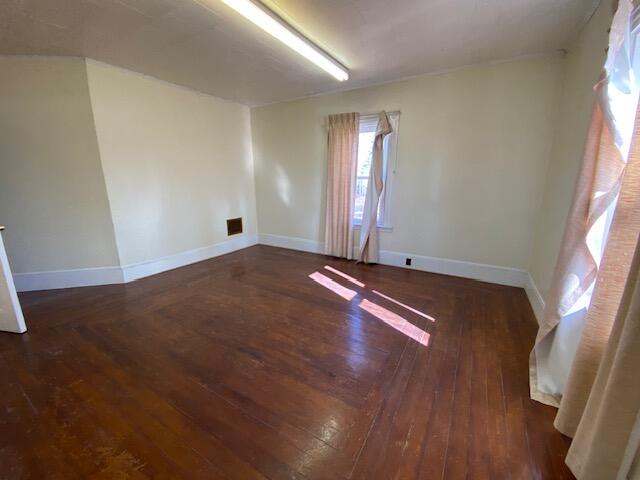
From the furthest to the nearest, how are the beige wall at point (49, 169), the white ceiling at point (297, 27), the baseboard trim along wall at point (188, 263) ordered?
the baseboard trim along wall at point (188, 263)
the beige wall at point (49, 169)
the white ceiling at point (297, 27)

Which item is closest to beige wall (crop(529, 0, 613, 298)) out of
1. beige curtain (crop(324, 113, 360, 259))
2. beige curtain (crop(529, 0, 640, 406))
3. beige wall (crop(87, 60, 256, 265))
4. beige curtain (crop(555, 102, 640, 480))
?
beige curtain (crop(529, 0, 640, 406))

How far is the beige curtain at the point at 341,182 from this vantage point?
3.63 meters

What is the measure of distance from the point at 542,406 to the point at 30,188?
4.78 meters

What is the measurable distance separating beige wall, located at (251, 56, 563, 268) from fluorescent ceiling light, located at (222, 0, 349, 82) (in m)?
1.11

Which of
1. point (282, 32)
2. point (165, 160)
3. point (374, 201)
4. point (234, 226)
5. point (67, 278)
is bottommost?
point (67, 278)

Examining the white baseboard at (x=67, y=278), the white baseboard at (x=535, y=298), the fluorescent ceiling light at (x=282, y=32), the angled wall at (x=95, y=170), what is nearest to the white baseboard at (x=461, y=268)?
the white baseboard at (x=535, y=298)

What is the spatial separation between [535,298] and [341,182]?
2.67m

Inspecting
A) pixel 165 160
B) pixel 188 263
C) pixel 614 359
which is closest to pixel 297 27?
pixel 165 160

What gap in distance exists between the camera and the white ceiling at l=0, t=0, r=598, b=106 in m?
1.81

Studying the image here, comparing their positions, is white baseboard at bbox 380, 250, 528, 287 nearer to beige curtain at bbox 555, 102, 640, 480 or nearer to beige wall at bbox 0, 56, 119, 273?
beige curtain at bbox 555, 102, 640, 480

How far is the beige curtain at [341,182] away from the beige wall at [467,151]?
8.6 inches

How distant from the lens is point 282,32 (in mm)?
1990

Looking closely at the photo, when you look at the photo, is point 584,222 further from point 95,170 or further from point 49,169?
point 49,169

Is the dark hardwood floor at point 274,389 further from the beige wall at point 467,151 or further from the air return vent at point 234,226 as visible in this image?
the air return vent at point 234,226
